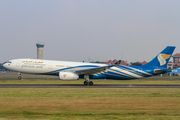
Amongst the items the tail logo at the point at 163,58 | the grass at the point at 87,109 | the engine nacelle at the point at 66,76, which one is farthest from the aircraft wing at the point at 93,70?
the grass at the point at 87,109

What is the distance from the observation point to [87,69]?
33.9 meters

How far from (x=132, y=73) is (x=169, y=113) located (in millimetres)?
22221

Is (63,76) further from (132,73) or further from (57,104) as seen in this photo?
(57,104)

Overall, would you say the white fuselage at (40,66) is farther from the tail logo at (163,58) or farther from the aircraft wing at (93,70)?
the tail logo at (163,58)

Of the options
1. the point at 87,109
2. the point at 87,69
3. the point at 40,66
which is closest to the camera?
the point at 87,109

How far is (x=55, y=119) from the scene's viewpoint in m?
12.8

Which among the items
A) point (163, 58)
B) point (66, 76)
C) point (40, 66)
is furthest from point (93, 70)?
point (163, 58)

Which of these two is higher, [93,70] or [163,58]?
[163,58]

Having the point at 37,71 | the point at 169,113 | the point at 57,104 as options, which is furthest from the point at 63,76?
the point at 169,113

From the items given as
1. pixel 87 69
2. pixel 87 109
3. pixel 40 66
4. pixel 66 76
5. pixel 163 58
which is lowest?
pixel 87 109

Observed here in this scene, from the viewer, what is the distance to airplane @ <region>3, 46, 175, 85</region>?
3462 centimetres

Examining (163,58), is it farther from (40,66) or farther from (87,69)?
(40,66)

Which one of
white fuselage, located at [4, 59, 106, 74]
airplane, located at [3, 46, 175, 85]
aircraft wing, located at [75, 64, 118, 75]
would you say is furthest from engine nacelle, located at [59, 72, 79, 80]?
white fuselage, located at [4, 59, 106, 74]

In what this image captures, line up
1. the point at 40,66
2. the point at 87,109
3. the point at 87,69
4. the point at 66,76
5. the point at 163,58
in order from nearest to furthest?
the point at 87,109, the point at 66,76, the point at 87,69, the point at 40,66, the point at 163,58
